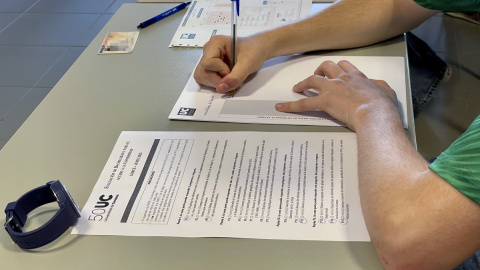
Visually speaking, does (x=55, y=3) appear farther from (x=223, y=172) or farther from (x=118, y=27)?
(x=223, y=172)

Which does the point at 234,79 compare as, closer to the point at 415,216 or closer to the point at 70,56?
the point at 415,216

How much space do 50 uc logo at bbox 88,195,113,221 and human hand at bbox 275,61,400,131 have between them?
381 mm

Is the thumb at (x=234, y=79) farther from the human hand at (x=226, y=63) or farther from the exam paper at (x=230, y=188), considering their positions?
the exam paper at (x=230, y=188)

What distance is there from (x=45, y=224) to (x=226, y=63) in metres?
0.56

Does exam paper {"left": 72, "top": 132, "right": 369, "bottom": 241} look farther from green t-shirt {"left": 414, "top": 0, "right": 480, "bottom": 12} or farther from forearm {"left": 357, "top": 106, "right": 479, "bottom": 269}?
green t-shirt {"left": 414, "top": 0, "right": 480, "bottom": 12}

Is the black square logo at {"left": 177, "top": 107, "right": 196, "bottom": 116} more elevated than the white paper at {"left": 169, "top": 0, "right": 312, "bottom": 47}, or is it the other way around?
the white paper at {"left": 169, "top": 0, "right": 312, "bottom": 47}

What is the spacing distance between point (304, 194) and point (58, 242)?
39 centimetres

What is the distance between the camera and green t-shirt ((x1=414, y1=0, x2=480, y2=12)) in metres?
1.12

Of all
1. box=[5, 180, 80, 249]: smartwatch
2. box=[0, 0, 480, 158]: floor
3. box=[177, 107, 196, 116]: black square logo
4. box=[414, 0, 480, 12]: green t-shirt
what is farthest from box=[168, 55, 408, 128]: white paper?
box=[0, 0, 480, 158]: floor

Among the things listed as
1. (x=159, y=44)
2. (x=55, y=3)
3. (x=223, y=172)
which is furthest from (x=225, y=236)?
(x=55, y=3)

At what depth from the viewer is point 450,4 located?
3.70 feet

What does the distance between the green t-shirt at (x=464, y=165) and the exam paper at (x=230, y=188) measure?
0.14 meters

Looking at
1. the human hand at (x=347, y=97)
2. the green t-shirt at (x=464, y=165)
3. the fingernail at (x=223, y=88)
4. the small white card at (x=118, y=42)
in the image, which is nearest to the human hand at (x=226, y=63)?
the fingernail at (x=223, y=88)

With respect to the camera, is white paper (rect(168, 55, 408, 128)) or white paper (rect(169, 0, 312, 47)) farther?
white paper (rect(169, 0, 312, 47))
